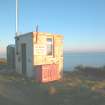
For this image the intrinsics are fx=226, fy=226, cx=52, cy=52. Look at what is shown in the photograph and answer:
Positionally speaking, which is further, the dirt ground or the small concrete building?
the small concrete building

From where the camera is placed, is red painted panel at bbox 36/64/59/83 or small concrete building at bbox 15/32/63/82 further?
small concrete building at bbox 15/32/63/82

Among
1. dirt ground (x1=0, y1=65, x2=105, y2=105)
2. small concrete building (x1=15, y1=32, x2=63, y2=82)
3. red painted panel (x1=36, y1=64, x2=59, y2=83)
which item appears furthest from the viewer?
small concrete building (x1=15, y1=32, x2=63, y2=82)

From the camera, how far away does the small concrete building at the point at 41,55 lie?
14.8 metres

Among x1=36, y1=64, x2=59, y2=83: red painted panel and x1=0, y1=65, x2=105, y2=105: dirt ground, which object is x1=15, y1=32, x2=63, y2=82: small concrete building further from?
x1=0, y1=65, x2=105, y2=105: dirt ground

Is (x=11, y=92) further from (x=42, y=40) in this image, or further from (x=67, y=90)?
(x=42, y=40)

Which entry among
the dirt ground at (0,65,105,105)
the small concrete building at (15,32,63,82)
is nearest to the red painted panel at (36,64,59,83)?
the small concrete building at (15,32,63,82)

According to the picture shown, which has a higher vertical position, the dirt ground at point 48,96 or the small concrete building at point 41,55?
the small concrete building at point 41,55

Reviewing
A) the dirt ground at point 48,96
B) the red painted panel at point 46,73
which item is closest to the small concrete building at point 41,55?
the red painted panel at point 46,73

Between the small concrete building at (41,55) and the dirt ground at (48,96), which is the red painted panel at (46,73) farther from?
the dirt ground at (48,96)

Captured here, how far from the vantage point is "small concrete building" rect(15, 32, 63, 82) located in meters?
14.8

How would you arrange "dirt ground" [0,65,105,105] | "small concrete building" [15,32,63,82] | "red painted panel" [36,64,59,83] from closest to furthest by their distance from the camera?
"dirt ground" [0,65,105,105], "red painted panel" [36,64,59,83], "small concrete building" [15,32,63,82]

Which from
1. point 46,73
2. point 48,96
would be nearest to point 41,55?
point 46,73

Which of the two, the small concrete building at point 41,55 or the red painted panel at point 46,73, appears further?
the small concrete building at point 41,55

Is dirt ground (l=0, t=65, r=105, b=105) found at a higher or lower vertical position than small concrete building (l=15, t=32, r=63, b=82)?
lower
